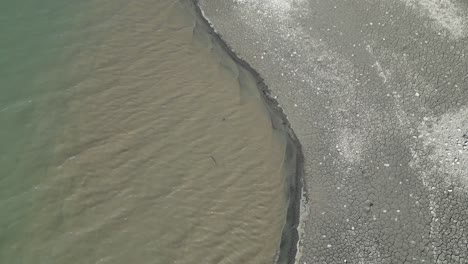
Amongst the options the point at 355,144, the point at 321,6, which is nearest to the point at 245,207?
the point at 355,144

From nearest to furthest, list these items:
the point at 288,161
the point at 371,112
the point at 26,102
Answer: the point at 288,161 < the point at 371,112 < the point at 26,102

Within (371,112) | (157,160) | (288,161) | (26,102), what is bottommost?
(26,102)

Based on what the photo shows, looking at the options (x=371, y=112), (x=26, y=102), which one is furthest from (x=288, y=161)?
(x=26, y=102)

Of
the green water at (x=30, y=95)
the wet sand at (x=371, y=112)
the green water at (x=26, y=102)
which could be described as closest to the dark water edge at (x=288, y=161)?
the wet sand at (x=371, y=112)

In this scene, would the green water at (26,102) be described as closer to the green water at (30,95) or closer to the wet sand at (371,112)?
the green water at (30,95)

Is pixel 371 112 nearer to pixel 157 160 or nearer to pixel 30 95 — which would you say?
pixel 157 160

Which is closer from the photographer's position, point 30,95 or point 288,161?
point 288,161
